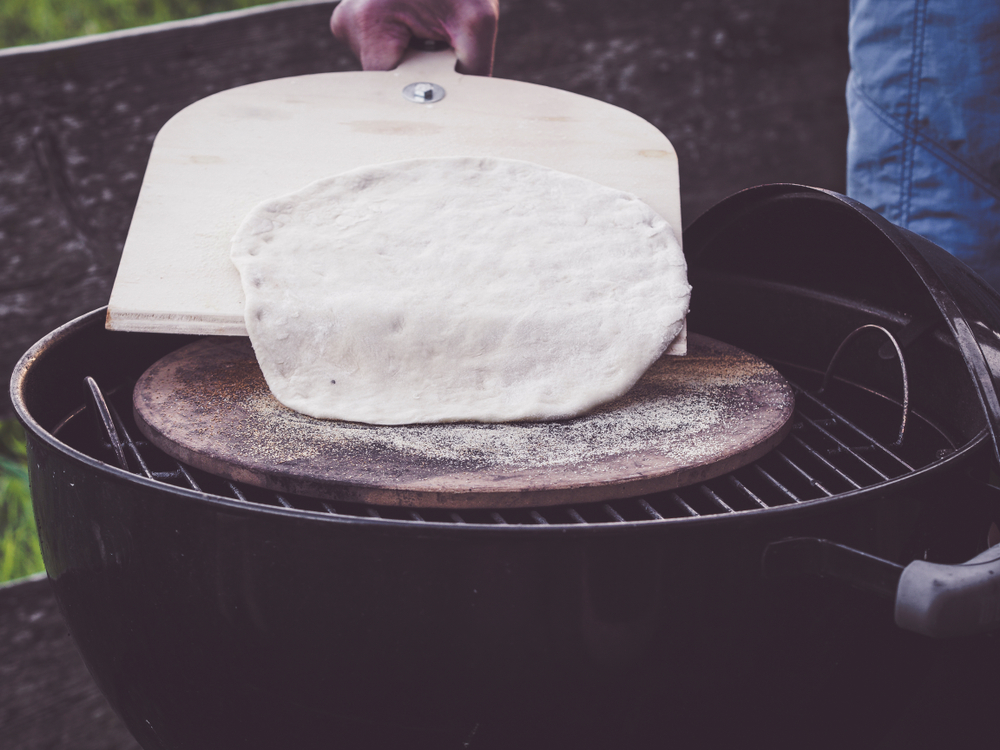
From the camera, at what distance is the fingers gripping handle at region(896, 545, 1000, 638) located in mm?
540

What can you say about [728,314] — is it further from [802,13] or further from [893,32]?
[802,13]

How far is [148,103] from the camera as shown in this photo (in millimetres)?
1674

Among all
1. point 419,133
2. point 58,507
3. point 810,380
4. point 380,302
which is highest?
point 419,133

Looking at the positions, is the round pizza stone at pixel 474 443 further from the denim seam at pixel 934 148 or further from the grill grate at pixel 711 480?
the denim seam at pixel 934 148

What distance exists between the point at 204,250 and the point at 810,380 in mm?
881

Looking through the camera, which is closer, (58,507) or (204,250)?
(58,507)

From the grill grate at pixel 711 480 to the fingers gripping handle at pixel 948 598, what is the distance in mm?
227

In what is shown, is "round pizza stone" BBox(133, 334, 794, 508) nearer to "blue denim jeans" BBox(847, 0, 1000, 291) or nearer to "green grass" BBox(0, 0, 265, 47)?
"blue denim jeans" BBox(847, 0, 1000, 291)

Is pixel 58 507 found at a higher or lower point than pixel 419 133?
lower

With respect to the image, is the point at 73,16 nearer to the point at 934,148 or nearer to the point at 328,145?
the point at 328,145

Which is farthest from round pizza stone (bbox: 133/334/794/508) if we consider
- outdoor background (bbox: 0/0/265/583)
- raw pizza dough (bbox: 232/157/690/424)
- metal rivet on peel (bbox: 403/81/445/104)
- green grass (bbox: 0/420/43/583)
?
outdoor background (bbox: 0/0/265/583)

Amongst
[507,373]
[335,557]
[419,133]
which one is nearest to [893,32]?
[419,133]

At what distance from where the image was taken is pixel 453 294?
0.94 meters

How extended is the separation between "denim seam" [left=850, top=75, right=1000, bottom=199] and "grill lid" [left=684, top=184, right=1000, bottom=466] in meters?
0.28
